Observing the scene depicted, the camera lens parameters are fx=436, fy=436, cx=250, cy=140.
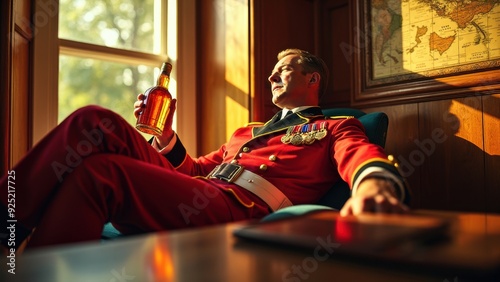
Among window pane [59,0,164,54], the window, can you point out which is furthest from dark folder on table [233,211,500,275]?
window pane [59,0,164,54]

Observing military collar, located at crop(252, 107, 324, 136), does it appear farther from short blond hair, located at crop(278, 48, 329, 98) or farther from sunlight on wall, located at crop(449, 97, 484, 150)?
sunlight on wall, located at crop(449, 97, 484, 150)

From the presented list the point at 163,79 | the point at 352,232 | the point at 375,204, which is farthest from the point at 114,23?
the point at 352,232

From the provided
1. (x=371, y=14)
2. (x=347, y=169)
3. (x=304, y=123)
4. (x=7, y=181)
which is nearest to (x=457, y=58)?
(x=371, y=14)

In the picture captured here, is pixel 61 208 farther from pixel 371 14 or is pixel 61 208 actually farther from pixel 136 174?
pixel 371 14

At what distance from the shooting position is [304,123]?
1.69 m

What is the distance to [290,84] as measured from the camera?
1831mm

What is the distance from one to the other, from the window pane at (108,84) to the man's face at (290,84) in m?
0.97

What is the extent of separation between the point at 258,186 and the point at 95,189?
59 cm

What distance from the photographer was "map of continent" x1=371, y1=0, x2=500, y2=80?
174 centimetres

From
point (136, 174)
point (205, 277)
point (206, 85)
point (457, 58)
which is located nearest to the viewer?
point (205, 277)

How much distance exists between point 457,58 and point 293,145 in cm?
81

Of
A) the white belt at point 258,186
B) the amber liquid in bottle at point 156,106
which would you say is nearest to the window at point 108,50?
the amber liquid in bottle at point 156,106

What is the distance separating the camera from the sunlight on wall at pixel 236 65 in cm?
232

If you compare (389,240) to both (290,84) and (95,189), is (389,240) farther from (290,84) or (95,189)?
(290,84)
